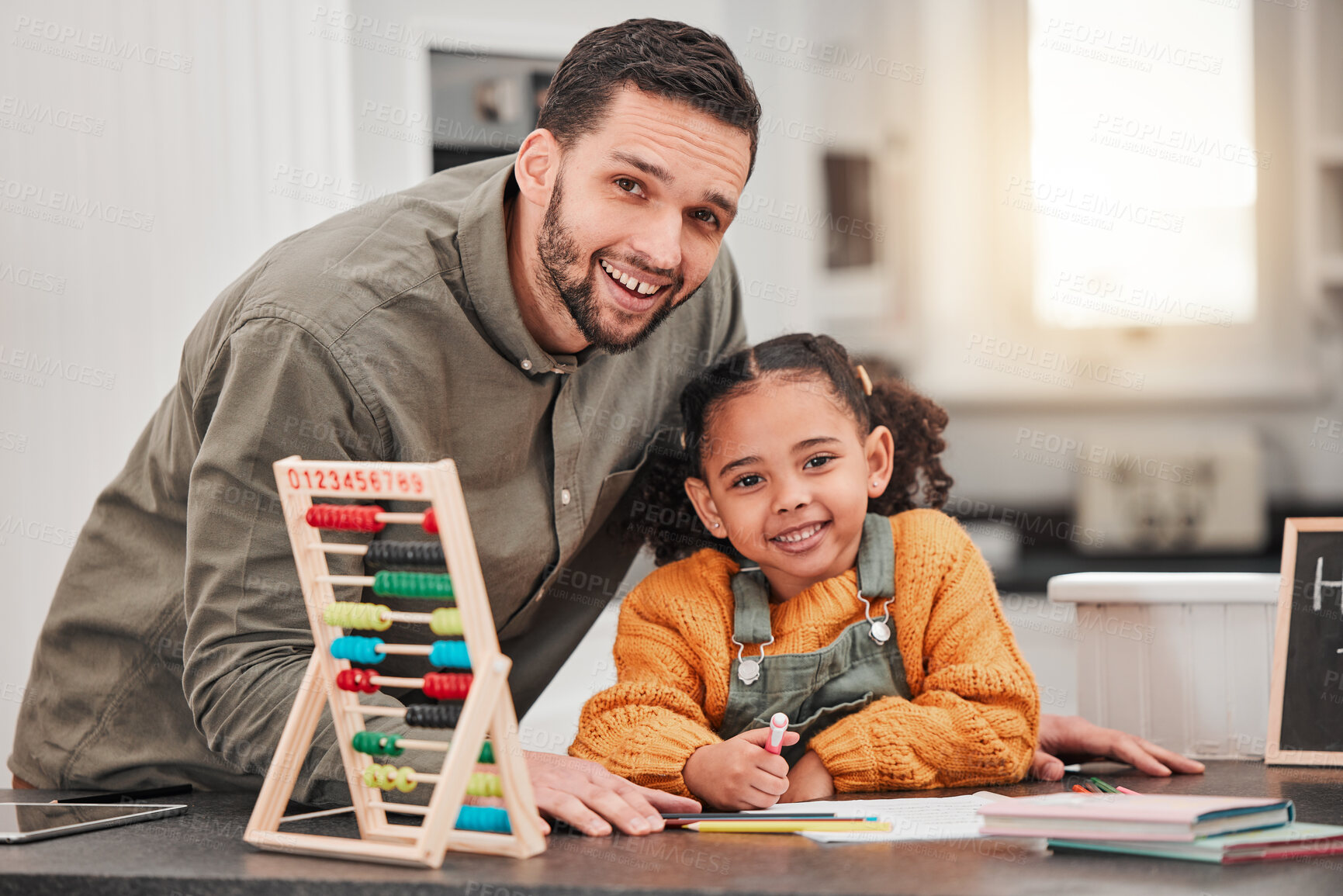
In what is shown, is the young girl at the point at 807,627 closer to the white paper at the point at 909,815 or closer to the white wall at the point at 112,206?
the white paper at the point at 909,815

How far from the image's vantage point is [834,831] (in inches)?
41.9

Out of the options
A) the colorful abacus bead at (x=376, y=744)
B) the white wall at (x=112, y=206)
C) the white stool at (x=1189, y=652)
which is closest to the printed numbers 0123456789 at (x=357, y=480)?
the colorful abacus bead at (x=376, y=744)

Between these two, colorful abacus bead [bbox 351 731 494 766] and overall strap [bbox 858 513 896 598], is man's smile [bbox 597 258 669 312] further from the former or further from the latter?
colorful abacus bead [bbox 351 731 494 766]

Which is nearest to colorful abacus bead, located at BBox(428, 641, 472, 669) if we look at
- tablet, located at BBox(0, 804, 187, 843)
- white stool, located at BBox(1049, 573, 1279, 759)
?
tablet, located at BBox(0, 804, 187, 843)

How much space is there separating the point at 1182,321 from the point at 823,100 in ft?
4.33

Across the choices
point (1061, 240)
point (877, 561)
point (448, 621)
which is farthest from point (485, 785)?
→ point (1061, 240)

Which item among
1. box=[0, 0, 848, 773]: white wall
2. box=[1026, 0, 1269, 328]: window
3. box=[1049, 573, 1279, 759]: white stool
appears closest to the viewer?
box=[1049, 573, 1279, 759]: white stool

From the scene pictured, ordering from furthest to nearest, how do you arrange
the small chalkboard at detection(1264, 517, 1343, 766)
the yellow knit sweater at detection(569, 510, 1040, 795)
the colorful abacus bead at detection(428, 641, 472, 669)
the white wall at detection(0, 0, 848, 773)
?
the white wall at detection(0, 0, 848, 773), the small chalkboard at detection(1264, 517, 1343, 766), the yellow knit sweater at detection(569, 510, 1040, 795), the colorful abacus bead at detection(428, 641, 472, 669)

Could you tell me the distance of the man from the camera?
48.8 inches

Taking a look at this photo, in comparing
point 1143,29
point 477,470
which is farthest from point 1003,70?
point 477,470

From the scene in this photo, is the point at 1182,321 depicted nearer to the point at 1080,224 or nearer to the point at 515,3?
the point at 1080,224

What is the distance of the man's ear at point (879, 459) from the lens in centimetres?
166

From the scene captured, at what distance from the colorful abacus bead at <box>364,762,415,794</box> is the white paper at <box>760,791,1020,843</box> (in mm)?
358

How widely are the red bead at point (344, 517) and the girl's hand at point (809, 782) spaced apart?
0.59 m
